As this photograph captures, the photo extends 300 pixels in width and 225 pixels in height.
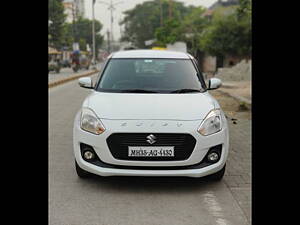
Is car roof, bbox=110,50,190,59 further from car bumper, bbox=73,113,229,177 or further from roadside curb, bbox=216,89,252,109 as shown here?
roadside curb, bbox=216,89,252,109

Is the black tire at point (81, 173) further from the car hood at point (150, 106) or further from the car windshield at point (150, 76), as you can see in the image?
the car windshield at point (150, 76)

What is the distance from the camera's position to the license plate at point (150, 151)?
4.78 metres

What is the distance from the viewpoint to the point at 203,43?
112 feet

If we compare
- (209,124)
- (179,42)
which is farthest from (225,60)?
(209,124)

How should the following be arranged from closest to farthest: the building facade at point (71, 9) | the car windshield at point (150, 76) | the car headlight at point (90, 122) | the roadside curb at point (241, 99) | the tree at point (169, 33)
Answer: the car headlight at point (90, 122) → the car windshield at point (150, 76) → the roadside curb at point (241, 99) → the tree at point (169, 33) → the building facade at point (71, 9)

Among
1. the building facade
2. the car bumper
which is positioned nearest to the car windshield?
the car bumper

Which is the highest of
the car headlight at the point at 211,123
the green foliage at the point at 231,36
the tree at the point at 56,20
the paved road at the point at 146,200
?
the tree at the point at 56,20

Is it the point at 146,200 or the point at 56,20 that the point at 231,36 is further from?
the point at 146,200

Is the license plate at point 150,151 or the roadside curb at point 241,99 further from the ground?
the license plate at point 150,151

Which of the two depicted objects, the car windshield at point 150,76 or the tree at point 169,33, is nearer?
the car windshield at point 150,76

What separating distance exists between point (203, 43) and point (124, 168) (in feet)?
99.3

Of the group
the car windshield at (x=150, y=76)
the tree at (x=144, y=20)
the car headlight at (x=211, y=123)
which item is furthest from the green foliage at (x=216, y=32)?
the tree at (x=144, y=20)
